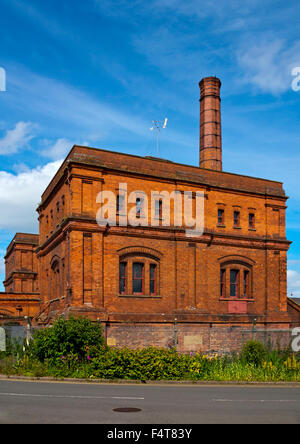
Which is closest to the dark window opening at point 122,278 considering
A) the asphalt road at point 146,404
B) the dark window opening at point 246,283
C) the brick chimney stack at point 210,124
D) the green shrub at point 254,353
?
the dark window opening at point 246,283

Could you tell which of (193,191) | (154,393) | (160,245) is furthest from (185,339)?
(154,393)

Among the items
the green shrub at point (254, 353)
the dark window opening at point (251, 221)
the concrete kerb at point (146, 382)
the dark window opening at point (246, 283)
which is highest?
the dark window opening at point (251, 221)

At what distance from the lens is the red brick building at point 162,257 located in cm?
→ 2583

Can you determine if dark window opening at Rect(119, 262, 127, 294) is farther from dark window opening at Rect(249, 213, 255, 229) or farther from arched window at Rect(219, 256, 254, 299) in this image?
dark window opening at Rect(249, 213, 255, 229)

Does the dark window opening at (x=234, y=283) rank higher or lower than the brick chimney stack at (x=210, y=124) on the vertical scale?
lower

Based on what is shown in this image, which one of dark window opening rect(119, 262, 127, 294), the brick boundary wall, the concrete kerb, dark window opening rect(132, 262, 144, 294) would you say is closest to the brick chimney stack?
dark window opening rect(132, 262, 144, 294)

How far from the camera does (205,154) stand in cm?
3791

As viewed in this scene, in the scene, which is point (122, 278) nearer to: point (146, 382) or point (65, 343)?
point (65, 343)

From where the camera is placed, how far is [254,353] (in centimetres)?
1912

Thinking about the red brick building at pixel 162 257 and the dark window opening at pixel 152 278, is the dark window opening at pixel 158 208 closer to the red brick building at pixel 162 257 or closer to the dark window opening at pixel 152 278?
the red brick building at pixel 162 257

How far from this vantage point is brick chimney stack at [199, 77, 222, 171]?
124 ft

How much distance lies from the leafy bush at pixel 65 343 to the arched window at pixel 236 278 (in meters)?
13.0

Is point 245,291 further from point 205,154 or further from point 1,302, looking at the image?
point 1,302

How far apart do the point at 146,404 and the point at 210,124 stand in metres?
29.9
